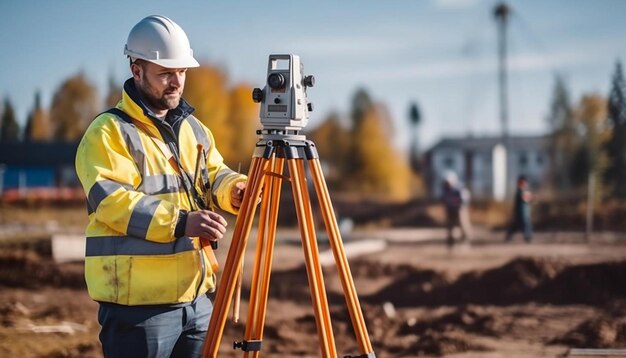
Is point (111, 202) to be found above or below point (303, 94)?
below

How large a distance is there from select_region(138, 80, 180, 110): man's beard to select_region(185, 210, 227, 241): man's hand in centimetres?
40

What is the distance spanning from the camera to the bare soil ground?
6652 millimetres

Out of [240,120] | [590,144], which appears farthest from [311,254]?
[240,120]

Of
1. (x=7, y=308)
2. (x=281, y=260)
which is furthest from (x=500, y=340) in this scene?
(x=281, y=260)

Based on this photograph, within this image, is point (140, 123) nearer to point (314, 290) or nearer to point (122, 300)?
point (122, 300)

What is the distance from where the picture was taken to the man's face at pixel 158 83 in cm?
285

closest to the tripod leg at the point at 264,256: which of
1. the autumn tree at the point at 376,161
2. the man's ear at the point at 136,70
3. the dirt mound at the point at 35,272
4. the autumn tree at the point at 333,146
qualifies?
the man's ear at the point at 136,70

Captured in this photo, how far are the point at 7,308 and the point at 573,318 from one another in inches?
198

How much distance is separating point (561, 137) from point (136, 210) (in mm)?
43873

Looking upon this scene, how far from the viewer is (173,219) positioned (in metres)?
2.71

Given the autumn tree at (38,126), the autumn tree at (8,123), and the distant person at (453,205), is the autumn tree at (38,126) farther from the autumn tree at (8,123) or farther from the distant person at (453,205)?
the distant person at (453,205)

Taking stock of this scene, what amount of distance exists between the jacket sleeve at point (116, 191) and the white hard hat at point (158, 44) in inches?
9.3

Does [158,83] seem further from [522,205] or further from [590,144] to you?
[590,144]

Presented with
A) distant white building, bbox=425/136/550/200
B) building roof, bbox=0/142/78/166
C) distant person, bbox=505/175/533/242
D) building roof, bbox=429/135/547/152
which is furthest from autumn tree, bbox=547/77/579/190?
building roof, bbox=0/142/78/166
